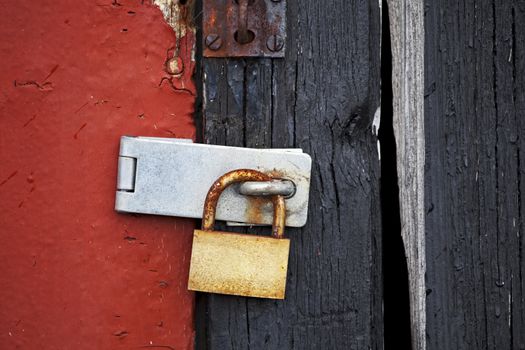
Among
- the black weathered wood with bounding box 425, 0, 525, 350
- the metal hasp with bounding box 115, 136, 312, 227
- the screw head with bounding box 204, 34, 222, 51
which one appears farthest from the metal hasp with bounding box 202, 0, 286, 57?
the black weathered wood with bounding box 425, 0, 525, 350

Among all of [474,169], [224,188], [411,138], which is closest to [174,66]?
[224,188]

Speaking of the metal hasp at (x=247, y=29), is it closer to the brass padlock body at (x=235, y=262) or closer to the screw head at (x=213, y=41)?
the screw head at (x=213, y=41)

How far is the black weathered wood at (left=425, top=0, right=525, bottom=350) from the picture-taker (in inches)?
31.7

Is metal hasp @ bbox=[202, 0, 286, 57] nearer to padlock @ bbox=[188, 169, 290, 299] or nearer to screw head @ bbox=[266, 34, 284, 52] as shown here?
screw head @ bbox=[266, 34, 284, 52]

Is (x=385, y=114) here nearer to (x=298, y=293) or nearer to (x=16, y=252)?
(x=298, y=293)

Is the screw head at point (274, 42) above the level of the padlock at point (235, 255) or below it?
A: above

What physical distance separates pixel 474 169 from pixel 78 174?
1.91 feet

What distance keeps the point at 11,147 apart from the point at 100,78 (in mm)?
156

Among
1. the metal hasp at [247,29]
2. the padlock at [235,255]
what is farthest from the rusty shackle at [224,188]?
the metal hasp at [247,29]

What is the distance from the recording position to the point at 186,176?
2.34 feet

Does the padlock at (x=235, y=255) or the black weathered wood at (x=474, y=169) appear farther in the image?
the black weathered wood at (x=474, y=169)

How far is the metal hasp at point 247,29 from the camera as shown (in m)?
0.72

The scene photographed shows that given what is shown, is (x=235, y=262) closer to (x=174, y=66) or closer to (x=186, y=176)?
(x=186, y=176)

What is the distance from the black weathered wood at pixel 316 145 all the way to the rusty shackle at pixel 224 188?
0.05 m
